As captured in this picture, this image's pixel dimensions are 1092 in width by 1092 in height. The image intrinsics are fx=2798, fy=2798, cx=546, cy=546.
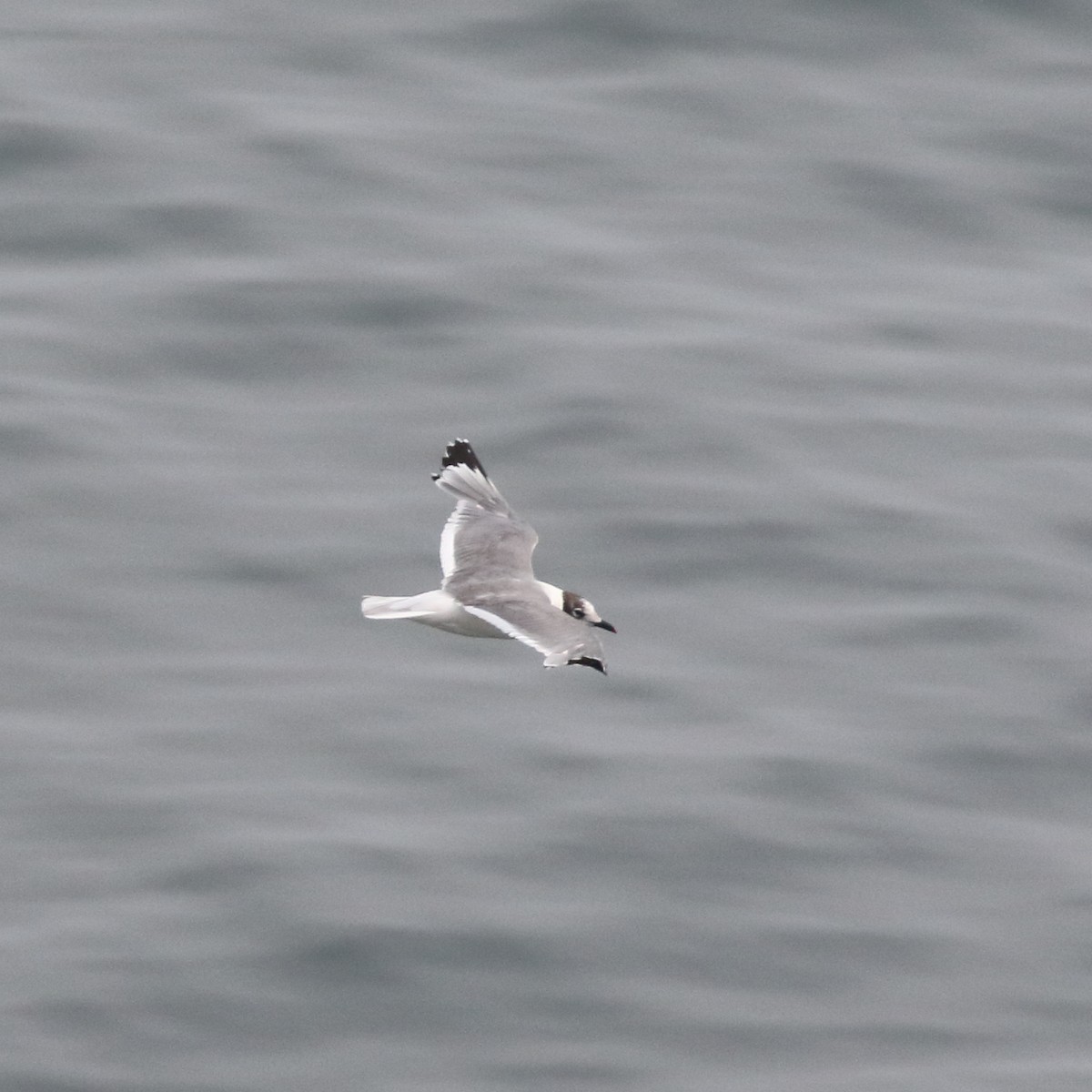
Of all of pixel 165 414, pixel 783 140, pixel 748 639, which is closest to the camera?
pixel 748 639

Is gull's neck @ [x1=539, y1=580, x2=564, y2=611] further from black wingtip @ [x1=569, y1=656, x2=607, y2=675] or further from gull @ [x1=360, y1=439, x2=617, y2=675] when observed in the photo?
black wingtip @ [x1=569, y1=656, x2=607, y2=675]

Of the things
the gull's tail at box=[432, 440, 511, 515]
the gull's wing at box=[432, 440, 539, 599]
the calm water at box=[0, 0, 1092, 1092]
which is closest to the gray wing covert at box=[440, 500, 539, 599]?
the gull's wing at box=[432, 440, 539, 599]

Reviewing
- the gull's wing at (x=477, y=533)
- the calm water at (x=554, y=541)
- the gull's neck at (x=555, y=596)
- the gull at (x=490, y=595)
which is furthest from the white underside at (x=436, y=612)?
the calm water at (x=554, y=541)

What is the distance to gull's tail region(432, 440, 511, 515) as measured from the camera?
21.7 metres

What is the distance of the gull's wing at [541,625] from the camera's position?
17.9 meters

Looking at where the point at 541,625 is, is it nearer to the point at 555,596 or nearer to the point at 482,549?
the point at 555,596

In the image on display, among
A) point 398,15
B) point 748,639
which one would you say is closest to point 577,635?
point 748,639

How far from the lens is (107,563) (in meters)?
36.0

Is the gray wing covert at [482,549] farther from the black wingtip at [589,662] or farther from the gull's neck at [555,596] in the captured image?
the black wingtip at [589,662]

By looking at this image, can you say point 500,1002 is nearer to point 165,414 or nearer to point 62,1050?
point 62,1050

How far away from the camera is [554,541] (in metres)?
35.7

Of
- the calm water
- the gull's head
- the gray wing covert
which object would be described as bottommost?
the gull's head

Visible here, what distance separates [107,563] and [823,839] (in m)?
10.6

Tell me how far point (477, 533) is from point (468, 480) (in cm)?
79
